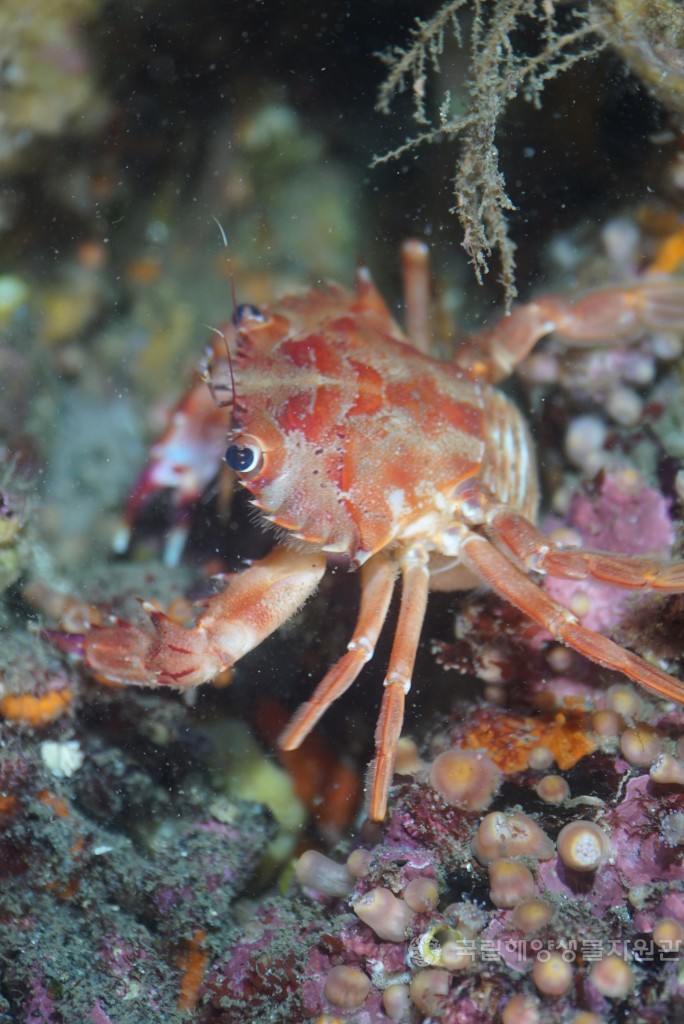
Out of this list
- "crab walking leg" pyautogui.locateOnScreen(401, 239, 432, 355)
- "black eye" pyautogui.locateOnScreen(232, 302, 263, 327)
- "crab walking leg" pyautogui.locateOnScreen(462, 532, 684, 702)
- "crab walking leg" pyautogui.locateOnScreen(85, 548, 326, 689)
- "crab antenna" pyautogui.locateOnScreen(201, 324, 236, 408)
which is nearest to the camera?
"crab walking leg" pyautogui.locateOnScreen(462, 532, 684, 702)

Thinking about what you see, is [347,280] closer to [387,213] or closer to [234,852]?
[387,213]

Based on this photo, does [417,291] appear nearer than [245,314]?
No

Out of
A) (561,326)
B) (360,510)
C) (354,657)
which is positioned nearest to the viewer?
(354,657)

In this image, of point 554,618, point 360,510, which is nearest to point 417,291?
point 360,510

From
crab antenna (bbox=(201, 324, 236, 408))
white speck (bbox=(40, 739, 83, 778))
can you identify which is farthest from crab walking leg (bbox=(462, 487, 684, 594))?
white speck (bbox=(40, 739, 83, 778))

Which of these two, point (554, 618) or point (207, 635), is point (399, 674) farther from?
point (207, 635)

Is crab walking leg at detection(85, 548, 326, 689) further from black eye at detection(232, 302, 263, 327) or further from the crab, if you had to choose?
black eye at detection(232, 302, 263, 327)

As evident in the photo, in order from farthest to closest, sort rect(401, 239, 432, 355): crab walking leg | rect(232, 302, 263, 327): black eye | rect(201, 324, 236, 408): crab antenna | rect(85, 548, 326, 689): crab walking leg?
rect(401, 239, 432, 355): crab walking leg, rect(232, 302, 263, 327): black eye, rect(201, 324, 236, 408): crab antenna, rect(85, 548, 326, 689): crab walking leg

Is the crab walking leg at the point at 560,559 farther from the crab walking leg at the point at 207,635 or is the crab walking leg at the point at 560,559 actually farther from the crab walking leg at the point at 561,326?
the crab walking leg at the point at 561,326
